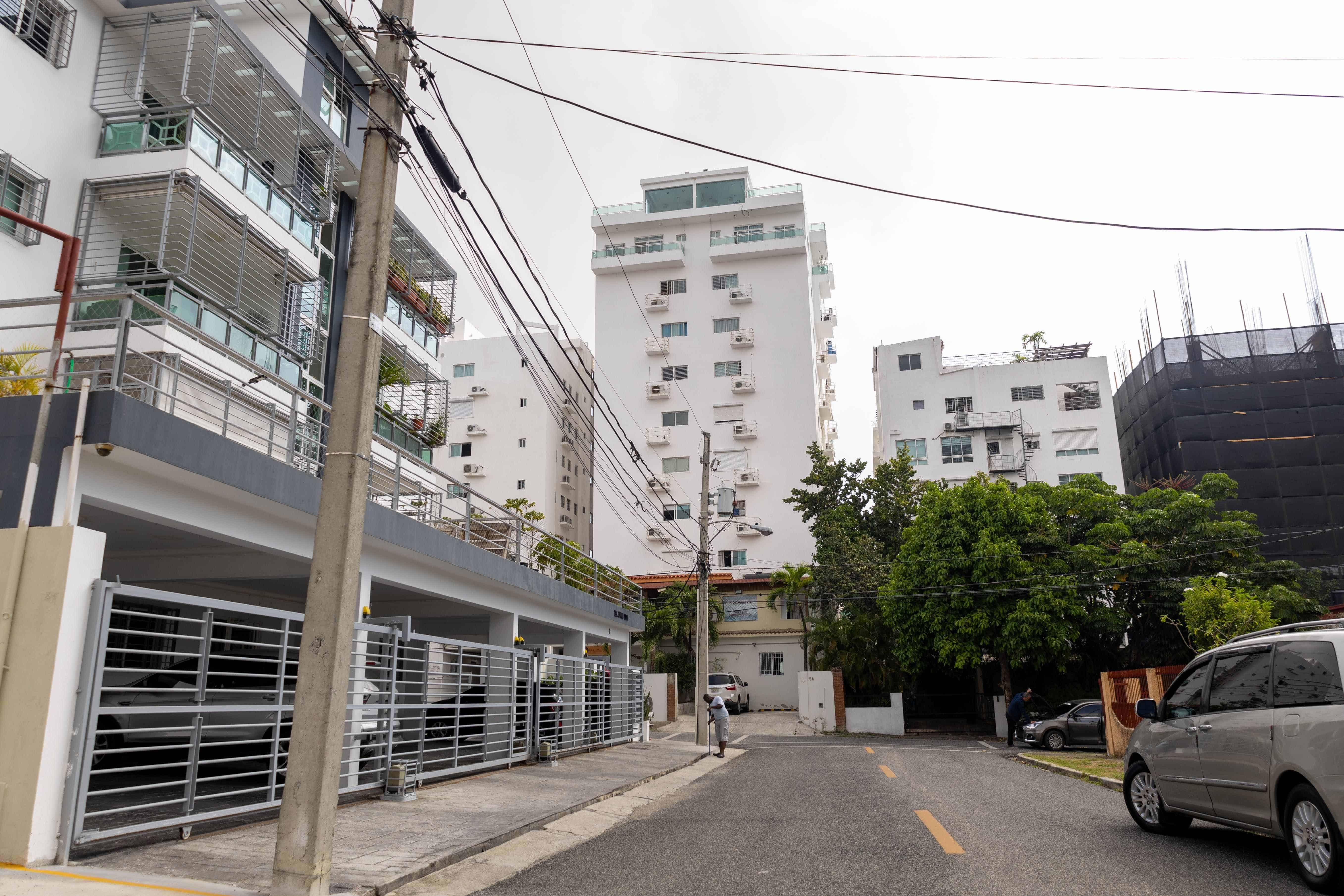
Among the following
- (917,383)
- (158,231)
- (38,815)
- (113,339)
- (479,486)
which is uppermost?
(917,383)

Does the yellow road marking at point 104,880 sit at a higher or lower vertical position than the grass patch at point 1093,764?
higher

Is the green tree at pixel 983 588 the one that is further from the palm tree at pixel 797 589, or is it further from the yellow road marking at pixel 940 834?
the yellow road marking at pixel 940 834

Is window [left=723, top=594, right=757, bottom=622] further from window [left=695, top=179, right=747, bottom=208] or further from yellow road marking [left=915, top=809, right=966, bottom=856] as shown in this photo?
yellow road marking [left=915, top=809, right=966, bottom=856]

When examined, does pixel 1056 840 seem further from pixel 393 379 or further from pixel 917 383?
pixel 917 383

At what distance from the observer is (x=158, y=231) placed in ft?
62.5

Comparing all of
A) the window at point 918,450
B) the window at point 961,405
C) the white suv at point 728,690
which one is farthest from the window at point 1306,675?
the window at point 961,405

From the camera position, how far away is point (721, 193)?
61125 mm

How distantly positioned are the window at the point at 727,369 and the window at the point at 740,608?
1448 centimetres

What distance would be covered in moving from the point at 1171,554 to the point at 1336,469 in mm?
23549

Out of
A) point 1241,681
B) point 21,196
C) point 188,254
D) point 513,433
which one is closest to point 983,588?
point 1241,681

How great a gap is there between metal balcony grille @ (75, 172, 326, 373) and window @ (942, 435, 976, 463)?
44.0m

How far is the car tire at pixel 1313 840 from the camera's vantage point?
5.68 meters

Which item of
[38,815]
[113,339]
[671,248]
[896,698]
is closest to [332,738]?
[38,815]

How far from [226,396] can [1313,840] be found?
35.4 feet
